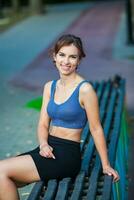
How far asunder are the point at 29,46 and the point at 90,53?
2.37m

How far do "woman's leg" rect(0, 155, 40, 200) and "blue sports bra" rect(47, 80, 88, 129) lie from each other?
33 cm

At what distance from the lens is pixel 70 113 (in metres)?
3.62

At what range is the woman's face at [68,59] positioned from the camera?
3637 mm

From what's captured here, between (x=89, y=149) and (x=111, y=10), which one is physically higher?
(x=111, y=10)

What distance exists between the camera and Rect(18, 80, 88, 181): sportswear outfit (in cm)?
362

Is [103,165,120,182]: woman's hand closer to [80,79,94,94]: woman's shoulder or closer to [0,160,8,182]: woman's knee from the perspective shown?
[80,79,94,94]: woman's shoulder

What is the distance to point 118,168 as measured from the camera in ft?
14.1

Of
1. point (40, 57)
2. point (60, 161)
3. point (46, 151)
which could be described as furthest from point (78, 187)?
point (40, 57)

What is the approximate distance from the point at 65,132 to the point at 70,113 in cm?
15

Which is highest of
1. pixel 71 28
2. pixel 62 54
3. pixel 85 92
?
pixel 71 28

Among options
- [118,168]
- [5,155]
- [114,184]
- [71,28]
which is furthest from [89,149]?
[71,28]

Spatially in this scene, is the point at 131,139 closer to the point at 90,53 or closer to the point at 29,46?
the point at 90,53

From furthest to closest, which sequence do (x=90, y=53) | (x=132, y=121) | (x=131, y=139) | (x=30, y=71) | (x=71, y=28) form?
(x=71, y=28)
(x=90, y=53)
(x=30, y=71)
(x=132, y=121)
(x=131, y=139)

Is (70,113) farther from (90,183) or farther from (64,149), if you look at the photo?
(90,183)
